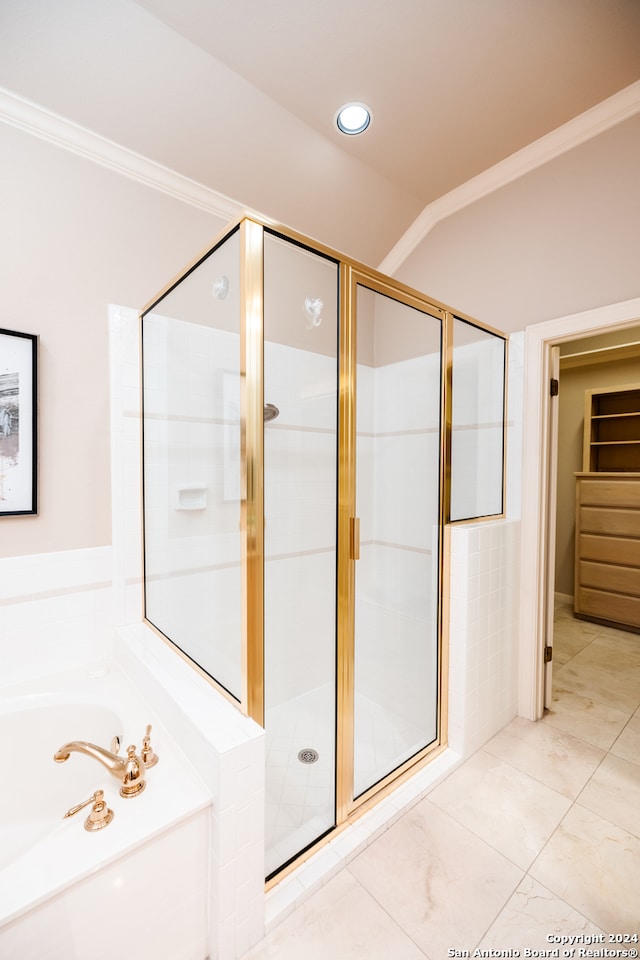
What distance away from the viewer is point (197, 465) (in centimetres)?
147

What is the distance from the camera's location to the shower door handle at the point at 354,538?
1.46 meters

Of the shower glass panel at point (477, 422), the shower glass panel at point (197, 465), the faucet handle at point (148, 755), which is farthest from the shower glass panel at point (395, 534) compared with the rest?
the faucet handle at point (148, 755)

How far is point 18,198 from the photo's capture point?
1.51m

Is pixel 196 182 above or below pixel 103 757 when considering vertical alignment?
above

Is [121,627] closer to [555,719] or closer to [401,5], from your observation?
[555,719]

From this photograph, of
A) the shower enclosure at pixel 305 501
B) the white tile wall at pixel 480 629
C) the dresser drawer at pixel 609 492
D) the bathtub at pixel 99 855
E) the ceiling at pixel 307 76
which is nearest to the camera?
the bathtub at pixel 99 855

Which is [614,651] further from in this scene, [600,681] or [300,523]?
[300,523]

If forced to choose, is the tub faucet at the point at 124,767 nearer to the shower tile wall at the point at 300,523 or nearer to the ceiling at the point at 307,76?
the shower tile wall at the point at 300,523

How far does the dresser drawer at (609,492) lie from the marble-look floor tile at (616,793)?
2.13 m

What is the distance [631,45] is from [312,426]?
180 centimetres

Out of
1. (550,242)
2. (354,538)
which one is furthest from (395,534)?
(550,242)

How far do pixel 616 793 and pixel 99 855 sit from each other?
1.88m

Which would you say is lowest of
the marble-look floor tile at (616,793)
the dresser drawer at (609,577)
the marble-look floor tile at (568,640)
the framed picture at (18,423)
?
the marble-look floor tile at (568,640)

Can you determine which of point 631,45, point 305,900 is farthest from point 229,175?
point 305,900
